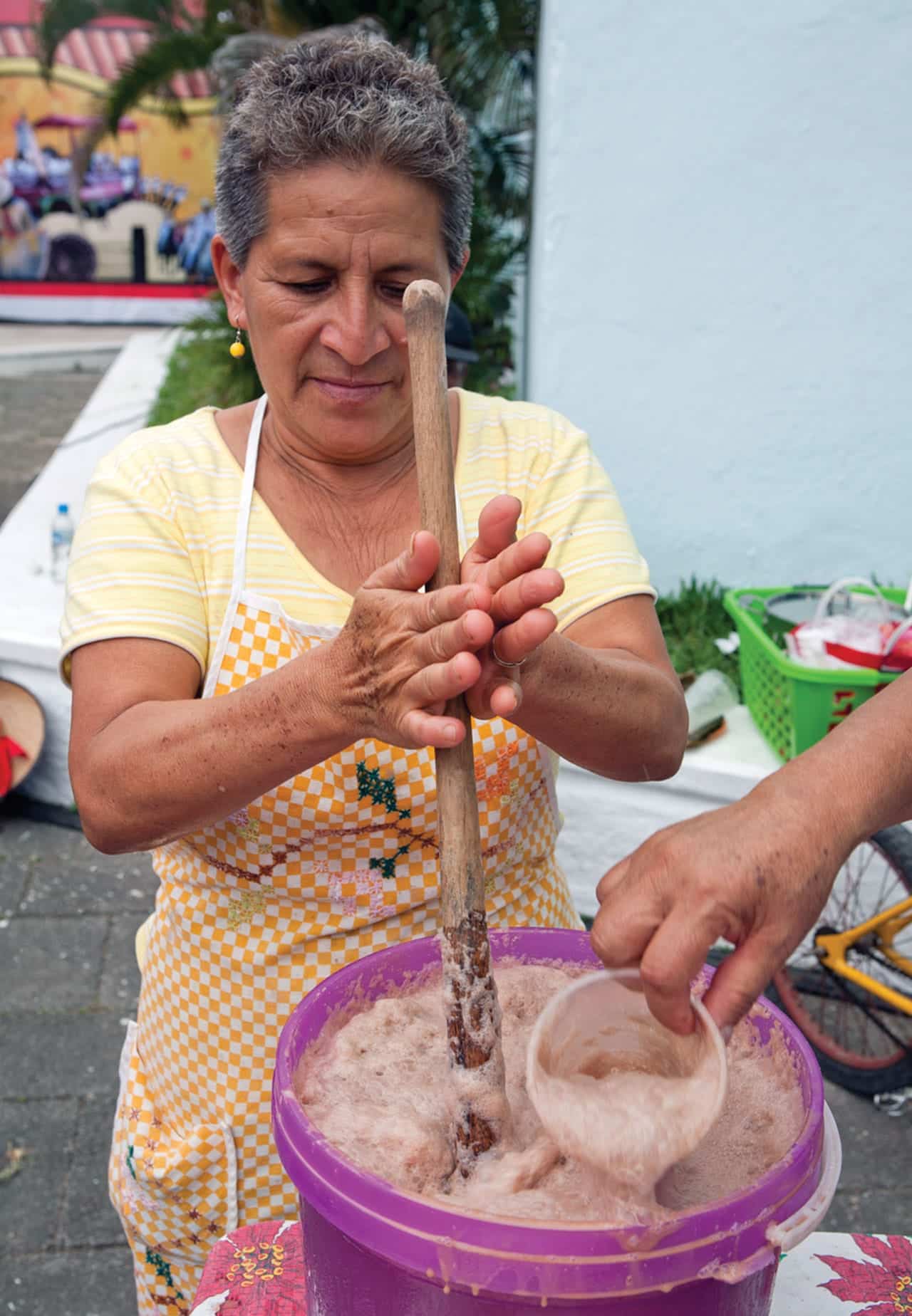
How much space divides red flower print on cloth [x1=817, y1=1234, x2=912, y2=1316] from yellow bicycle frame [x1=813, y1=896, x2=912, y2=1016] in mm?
1916

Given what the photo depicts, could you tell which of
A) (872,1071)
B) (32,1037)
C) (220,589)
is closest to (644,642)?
(220,589)

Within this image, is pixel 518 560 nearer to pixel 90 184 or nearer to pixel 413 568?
pixel 413 568

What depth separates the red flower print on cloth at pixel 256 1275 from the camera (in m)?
1.46

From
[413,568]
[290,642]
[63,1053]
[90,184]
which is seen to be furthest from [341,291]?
[90,184]

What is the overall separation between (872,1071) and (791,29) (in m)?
3.15

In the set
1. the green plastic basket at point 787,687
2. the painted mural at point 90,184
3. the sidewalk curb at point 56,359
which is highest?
the green plastic basket at point 787,687

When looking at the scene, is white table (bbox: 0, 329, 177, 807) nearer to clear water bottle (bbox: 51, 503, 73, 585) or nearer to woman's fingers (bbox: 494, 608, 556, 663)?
clear water bottle (bbox: 51, 503, 73, 585)

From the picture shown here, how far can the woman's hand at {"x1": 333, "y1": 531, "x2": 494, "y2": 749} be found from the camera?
1160 millimetres

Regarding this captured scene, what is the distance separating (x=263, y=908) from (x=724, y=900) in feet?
2.79

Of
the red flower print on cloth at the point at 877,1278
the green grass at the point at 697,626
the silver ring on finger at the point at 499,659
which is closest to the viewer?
the silver ring on finger at the point at 499,659

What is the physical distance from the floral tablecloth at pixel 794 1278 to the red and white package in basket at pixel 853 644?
6.35ft

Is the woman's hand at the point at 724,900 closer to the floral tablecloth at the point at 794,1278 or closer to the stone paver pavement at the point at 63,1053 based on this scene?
the floral tablecloth at the point at 794,1278

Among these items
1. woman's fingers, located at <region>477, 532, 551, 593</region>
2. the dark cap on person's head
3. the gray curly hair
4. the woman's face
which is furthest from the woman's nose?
the dark cap on person's head

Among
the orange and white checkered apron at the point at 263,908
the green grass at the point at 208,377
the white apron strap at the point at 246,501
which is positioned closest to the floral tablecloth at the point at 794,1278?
the orange and white checkered apron at the point at 263,908
